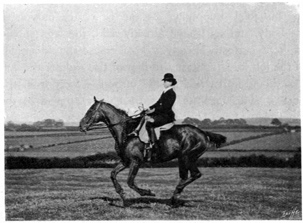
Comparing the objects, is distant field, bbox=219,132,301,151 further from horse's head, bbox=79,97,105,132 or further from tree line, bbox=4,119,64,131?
tree line, bbox=4,119,64,131

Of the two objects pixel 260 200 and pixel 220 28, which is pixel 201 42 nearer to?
pixel 220 28

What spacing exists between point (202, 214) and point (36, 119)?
3.47 metres

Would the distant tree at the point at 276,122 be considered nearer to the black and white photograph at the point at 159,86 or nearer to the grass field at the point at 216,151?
the black and white photograph at the point at 159,86

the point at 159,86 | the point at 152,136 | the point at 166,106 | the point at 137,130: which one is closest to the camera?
the point at 152,136

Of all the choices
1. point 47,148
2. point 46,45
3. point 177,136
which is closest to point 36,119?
point 47,148

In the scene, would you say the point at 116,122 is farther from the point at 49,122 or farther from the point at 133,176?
the point at 49,122

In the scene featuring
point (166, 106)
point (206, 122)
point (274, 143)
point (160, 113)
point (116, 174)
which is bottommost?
point (116, 174)

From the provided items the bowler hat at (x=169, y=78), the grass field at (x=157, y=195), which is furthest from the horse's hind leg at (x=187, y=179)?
the bowler hat at (x=169, y=78)

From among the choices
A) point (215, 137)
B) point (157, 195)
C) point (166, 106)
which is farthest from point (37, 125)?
point (215, 137)

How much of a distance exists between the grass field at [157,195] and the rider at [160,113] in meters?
0.87

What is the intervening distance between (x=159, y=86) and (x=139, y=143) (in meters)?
1.17
